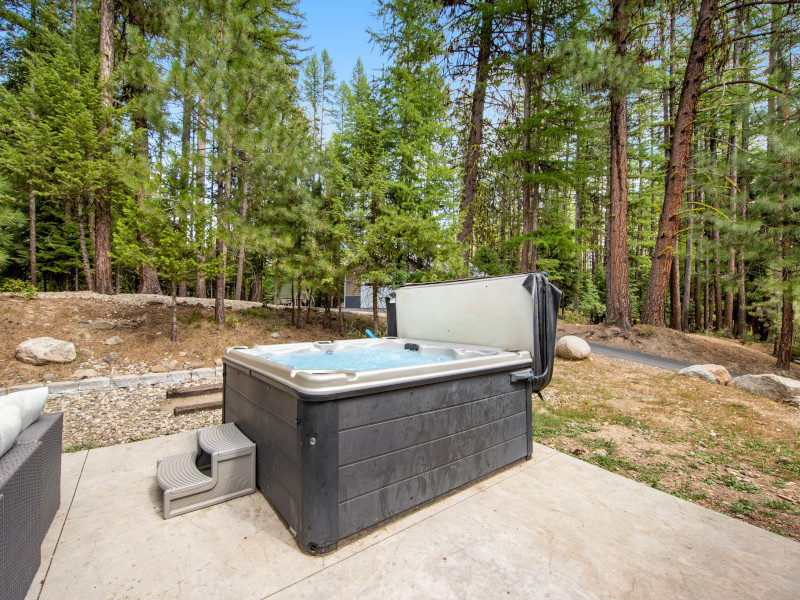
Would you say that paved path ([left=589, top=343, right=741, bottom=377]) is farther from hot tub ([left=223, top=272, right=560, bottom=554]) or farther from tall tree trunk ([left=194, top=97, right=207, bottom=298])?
tall tree trunk ([left=194, top=97, right=207, bottom=298])

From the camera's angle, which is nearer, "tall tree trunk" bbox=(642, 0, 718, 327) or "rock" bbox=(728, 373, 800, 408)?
"rock" bbox=(728, 373, 800, 408)

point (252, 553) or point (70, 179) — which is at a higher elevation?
point (70, 179)

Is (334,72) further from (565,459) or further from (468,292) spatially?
(565,459)

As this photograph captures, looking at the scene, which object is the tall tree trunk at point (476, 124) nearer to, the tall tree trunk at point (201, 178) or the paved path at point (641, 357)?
the paved path at point (641, 357)

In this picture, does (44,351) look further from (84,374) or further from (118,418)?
(118,418)

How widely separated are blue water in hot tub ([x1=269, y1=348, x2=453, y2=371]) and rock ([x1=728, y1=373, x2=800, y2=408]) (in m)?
4.30

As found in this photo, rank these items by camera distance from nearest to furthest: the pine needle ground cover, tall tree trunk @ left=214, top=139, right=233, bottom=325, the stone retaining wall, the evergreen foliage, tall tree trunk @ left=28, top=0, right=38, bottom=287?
the pine needle ground cover → the stone retaining wall → the evergreen foliage → tall tree trunk @ left=214, top=139, right=233, bottom=325 → tall tree trunk @ left=28, top=0, right=38, bottom=287

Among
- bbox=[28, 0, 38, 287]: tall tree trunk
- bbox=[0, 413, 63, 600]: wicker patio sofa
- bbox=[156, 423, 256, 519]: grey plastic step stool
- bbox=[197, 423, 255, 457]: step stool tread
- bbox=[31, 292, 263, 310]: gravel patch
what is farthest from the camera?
bbox=[28, 0, 38, 287]: tall tree trunk

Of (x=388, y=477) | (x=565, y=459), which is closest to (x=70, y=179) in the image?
(x=388, y=477)

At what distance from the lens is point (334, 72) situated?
13.2m

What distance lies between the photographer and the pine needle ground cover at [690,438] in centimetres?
210

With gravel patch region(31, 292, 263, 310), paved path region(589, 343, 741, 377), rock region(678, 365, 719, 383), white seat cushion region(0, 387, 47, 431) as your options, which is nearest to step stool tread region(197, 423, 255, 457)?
white seat cushion region(0, 387, 47, 431)

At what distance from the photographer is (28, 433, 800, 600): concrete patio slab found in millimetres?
1337

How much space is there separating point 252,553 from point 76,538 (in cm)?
82
